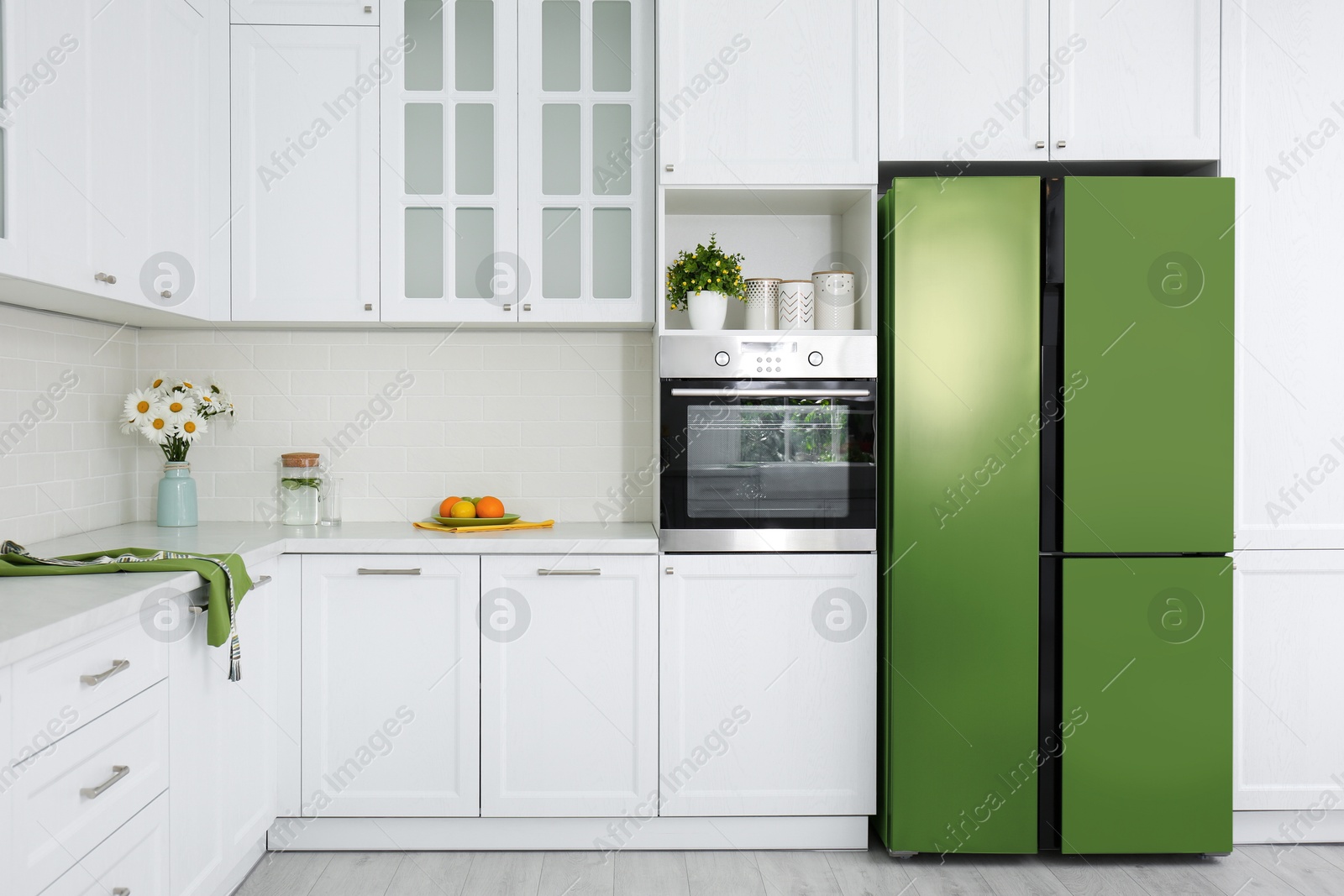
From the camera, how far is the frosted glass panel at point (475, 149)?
8.72ft

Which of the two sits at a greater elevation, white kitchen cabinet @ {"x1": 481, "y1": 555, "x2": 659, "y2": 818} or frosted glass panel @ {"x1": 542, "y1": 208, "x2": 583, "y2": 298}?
frosted glass panel @ {"x1": 542, "y1": 208, "x2": 583, "y2": 298}

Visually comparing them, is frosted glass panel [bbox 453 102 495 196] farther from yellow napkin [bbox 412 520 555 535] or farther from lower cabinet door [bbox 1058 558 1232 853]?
lower cabinet door [bbox 1058 558 1232 853]

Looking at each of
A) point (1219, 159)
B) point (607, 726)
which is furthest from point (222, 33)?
point (1219, 159)

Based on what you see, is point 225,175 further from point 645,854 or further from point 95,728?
point 645,854

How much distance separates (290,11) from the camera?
2.62 m

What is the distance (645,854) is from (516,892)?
40 cm

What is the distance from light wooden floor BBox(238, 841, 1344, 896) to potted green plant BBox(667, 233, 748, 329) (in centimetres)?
152

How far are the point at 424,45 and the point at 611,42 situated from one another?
0.56 m

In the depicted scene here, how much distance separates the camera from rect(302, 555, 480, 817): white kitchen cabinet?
8.04ft

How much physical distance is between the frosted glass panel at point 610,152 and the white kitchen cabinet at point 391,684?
118cm

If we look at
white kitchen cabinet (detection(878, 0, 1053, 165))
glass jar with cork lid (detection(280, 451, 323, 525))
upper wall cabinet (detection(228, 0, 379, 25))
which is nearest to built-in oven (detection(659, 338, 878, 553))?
white kitchen cabinet (detection(878, 0, 1053, 165))

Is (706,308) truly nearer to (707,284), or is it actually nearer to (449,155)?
(707,284)

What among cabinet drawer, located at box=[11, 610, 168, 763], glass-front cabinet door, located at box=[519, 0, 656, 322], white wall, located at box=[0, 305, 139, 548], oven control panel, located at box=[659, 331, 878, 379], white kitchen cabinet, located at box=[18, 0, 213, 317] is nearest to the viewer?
cabinet drawer, located at box=[11, 610, 168, 763]

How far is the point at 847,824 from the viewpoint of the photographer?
2.52 m
